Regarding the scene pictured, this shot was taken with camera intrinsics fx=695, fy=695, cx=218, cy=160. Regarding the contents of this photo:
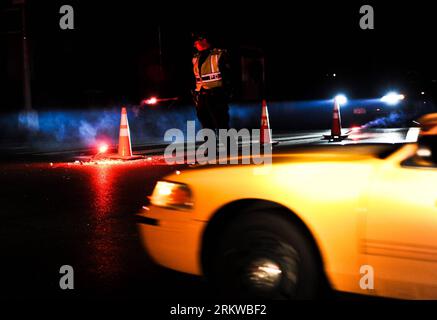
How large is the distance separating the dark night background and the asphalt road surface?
10.2 meters

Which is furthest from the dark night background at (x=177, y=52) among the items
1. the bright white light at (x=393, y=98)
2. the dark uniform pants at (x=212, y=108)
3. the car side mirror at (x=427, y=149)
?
the car side mirror at (x=427, y=149)

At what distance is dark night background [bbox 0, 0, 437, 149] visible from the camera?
23094mm

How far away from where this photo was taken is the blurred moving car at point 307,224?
3.82 meters

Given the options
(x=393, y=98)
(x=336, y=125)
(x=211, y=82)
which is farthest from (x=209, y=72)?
(x=393, y=98)

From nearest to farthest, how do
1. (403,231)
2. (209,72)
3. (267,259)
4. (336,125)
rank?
(403,231), (267,259), (209,72), (336,125)

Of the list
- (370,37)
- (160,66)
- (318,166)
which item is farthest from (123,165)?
(370,37)

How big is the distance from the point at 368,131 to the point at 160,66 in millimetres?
9496

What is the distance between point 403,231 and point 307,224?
0.57 meters

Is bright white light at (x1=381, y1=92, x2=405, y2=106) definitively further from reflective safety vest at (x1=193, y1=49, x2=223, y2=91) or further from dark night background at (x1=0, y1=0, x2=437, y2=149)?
reflective safety vest at (x1=193, y1=49, x2=223, y2=91)

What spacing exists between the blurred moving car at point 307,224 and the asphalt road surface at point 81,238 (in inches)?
18.1

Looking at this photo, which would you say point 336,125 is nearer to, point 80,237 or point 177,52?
point 80,237

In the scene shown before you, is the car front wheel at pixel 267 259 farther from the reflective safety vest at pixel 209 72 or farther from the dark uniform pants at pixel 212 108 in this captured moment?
the dark uniform pants at pixel 212 108

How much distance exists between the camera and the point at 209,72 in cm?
Answer: 1176

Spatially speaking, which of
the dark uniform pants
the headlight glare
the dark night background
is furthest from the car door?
the dark night background
